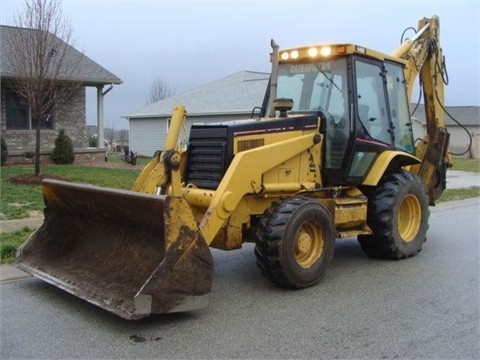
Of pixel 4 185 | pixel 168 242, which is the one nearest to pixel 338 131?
pixel 168 242

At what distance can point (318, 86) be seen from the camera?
7203 mm

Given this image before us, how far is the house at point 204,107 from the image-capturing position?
1056 inches

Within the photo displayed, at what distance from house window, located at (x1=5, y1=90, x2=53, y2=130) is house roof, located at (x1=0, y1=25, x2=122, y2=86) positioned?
1.43 metres

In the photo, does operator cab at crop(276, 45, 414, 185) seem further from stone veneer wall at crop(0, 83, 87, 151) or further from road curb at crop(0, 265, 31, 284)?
stone veneer wall at crop(0, 83, 87, 151)

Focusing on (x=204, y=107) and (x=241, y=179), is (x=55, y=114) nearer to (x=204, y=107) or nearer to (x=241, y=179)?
(x=204, y=107)

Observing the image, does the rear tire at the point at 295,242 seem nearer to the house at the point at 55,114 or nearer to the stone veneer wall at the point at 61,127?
the house at the point at 55,114

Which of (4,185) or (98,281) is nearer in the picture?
(98,281)

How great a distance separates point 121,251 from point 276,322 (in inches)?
67.2

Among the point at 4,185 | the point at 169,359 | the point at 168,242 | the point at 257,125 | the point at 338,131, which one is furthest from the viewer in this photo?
the point at 4,185

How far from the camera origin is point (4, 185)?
1341cm

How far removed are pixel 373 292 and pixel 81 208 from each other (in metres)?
3.30

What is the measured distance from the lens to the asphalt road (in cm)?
435

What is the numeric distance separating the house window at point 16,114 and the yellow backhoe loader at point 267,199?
15390 millimetres

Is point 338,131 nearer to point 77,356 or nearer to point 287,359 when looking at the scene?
point 287,359
